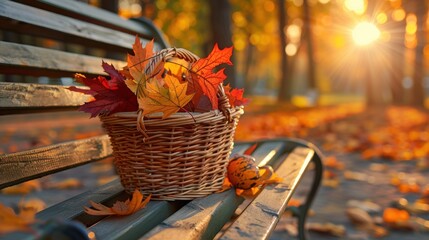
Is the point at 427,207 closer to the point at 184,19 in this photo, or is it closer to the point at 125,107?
the point at 125,107

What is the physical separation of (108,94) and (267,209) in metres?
0.57

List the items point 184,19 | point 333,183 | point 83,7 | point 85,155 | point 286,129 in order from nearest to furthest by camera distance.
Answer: point 85,155
point 83,7
point 333,183
point 286,129
point 184,19

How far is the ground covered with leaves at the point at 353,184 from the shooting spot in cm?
307

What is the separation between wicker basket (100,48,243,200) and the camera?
1.40 metres

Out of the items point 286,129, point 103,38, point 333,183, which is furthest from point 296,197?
point 286,129

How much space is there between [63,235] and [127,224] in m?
0.44

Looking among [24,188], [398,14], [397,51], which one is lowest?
→ [24,188]

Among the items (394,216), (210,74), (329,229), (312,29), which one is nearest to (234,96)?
(210,74)

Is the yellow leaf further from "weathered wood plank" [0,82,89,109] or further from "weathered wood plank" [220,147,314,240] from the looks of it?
"weathered wood plank" [220,147,314,240]

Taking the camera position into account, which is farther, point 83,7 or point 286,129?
point 286,129

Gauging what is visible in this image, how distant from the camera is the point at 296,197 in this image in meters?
3.93

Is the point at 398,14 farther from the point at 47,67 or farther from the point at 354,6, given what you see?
the point at 47,67

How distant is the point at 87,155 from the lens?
1.97 metres

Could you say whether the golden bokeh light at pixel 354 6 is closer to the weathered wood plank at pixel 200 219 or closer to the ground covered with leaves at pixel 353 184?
the ground covered with leaves at pixel 353 184
